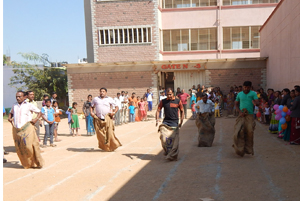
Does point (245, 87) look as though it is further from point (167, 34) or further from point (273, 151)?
point (167, 34)

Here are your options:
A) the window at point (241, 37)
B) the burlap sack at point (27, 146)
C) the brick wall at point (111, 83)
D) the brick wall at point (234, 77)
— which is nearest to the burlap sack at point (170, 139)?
the burlap sack at point (27, 146)

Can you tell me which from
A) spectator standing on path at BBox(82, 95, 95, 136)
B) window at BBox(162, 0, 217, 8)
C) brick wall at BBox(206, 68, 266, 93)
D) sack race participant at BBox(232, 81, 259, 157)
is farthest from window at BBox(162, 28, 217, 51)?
sack race participant at BBox(232, 81, 259, 157)

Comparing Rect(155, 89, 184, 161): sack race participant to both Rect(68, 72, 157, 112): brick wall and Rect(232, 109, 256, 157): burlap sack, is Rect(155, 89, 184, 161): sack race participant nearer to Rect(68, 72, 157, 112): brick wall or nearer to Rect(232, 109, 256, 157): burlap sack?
Rect(232, 109, 256, 157): burlap sack

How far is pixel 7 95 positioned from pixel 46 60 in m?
11.5

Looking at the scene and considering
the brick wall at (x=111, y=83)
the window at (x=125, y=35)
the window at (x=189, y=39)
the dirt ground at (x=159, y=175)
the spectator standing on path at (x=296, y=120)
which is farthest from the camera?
the window at (x=189, y=39)

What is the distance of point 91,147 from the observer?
10984 millimetres

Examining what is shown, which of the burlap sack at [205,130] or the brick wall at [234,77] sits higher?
the brick wall at [234,77]

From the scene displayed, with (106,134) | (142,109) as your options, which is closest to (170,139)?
(106,134)

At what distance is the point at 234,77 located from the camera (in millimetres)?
23953

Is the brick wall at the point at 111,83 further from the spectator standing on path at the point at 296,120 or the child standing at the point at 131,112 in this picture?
the spectator standing on path at the point at 296,120

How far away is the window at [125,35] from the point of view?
2670 cm

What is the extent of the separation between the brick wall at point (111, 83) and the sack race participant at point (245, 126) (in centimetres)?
1651

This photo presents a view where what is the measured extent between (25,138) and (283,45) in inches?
553

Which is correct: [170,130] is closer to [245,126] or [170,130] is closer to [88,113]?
[245,126]
